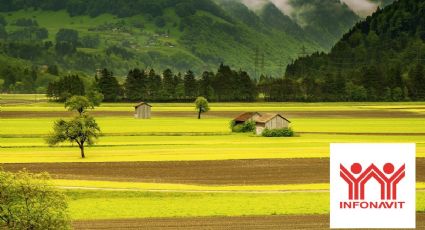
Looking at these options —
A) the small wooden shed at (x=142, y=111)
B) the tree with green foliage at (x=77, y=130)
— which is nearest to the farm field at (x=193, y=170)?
the tree with green foliage at (x=77, y=130)

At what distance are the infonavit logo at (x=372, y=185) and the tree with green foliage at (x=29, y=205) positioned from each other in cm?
1776

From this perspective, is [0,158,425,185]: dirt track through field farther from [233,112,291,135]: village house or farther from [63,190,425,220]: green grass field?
[233,112,291,135]: village house

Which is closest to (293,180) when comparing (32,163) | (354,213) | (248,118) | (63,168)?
(63,168)

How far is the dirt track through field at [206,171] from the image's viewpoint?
62719 millimetres

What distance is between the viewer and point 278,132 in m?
110

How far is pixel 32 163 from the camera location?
72125 mm

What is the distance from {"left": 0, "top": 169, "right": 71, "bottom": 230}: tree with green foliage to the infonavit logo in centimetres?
→ 1776

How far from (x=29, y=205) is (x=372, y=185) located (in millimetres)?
20222

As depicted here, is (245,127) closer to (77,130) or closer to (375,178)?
(77,130)

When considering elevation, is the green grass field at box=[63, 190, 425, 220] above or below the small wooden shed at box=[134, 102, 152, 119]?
below

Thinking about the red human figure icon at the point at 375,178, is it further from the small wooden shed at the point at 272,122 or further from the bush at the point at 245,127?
the bush at the point at 245,127

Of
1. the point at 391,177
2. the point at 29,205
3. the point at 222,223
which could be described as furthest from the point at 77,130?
the point at 391,177

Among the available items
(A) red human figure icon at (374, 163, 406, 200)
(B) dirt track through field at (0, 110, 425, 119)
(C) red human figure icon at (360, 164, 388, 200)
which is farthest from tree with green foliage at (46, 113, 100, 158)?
(B) dirt track through field at (0, 110, 425, 119)

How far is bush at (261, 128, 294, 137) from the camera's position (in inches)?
4296
